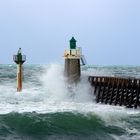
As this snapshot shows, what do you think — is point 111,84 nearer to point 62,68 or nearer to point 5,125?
point 62,68

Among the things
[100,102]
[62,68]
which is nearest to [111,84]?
[100,102]

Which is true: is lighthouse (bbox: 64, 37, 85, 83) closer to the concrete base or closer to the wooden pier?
the concrete base

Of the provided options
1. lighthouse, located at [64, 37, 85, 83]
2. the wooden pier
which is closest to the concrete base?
lighthouse, located at [64, 37, 85, 83]

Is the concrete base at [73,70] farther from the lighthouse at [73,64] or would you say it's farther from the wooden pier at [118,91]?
the wooden pier at [118,91]

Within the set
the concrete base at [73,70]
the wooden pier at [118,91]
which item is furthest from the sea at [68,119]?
the wooden pier at [118,91]

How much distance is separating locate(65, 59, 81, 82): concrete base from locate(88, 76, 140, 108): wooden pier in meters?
1.75

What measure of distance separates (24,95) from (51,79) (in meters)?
2.61

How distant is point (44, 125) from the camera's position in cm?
Result: 2228

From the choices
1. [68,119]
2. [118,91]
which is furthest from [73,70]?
[68,119]

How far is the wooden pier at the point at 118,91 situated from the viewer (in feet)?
99.8

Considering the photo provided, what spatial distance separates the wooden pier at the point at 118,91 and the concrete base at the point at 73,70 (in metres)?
1.75

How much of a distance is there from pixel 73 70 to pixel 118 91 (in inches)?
178

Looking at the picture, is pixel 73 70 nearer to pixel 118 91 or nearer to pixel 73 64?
pixel 73 64

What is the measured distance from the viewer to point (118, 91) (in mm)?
31234
